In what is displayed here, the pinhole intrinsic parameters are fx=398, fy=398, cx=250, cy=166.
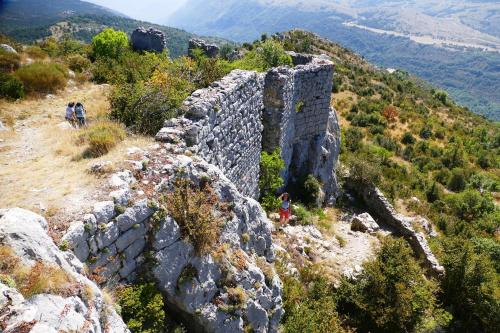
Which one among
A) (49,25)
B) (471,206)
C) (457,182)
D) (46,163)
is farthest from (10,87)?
(49,25)

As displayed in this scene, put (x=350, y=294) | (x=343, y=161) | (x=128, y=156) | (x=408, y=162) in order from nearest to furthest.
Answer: (x=128, y=156), (x=350, y=294), (x=343, y=161), (x=408, y=162)

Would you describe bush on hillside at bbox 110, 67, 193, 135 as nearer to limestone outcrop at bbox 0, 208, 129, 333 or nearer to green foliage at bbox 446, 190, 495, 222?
limestone outcrop at bbox 0, 208, 129, 333

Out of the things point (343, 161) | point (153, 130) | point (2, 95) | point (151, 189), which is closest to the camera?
point (151, 189)

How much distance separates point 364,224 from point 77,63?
15.4 meters

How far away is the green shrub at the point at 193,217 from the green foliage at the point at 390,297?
605 cm

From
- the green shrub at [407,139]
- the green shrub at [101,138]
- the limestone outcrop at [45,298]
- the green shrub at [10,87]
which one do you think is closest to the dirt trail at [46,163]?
the green shrub at [101,138]

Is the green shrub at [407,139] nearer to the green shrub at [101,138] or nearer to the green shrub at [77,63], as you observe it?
the green shrub at [77,63]

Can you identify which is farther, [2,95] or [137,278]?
[2,95]

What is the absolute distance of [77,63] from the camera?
63.7ft

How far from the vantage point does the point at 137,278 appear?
6055 millimetres

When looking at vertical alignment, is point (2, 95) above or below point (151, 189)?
below

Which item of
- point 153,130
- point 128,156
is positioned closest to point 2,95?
point 153,130

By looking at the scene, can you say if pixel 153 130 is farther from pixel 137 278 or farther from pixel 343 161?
pixel 343 161

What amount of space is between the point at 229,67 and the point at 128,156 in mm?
7537
